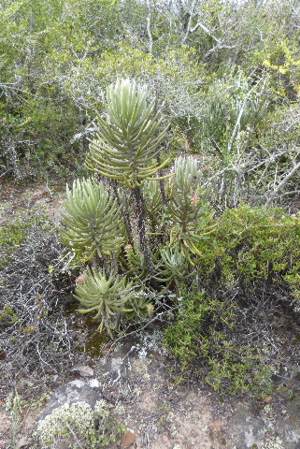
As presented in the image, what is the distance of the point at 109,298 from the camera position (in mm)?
2984

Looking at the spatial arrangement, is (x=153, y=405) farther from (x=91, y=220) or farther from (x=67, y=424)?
(x=91, y=220)

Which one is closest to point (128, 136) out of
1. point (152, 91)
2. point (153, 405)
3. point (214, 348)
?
point (214, 348)

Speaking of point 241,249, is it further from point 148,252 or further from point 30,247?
point 30,247

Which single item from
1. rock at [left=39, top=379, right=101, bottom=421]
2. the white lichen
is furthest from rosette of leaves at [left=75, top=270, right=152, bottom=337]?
the white lichen

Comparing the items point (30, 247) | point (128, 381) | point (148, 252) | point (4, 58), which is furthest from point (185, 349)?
point (4, 58)

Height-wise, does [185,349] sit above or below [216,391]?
above

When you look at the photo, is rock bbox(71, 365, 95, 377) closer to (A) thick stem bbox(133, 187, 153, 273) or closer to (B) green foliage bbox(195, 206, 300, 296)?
(A) thick stem bbox(133, 187, 153, 273)

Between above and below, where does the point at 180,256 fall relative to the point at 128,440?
above

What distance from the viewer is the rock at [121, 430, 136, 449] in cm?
288

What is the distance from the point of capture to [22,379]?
3205 mm

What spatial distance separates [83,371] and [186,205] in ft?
5.05

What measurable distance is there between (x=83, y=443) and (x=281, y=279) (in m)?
1.92

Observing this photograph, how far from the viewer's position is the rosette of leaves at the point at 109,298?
9.57ft

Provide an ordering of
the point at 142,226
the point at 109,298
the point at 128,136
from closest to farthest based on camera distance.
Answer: the point at 128,136 < the point at 109,298 < the point at 142,226
